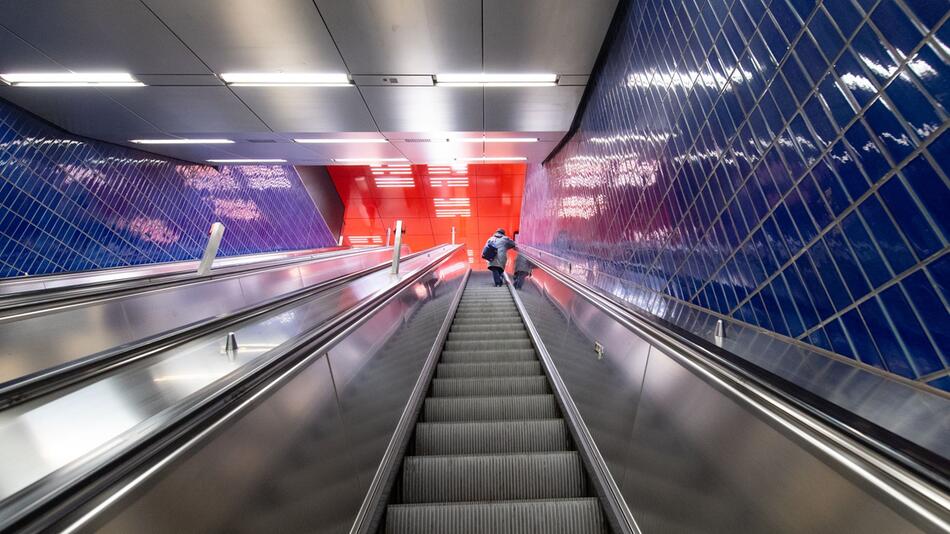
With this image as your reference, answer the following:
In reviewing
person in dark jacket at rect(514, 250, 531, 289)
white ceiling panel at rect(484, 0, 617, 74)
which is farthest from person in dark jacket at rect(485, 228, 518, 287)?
white ceiling panel at rect(484, 0, 617, 74)

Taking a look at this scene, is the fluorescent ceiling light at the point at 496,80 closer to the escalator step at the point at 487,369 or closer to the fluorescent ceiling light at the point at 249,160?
the escalator step at the point at 487,369

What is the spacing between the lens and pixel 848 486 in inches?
25.8

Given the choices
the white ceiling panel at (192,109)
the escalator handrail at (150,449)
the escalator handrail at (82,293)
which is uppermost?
the white ceiling panel at (192,109)

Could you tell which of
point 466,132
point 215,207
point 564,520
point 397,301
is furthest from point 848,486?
point 215,207

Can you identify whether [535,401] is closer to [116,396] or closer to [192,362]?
[192,362]

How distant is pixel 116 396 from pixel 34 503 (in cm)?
58

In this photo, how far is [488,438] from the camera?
88.2 inches

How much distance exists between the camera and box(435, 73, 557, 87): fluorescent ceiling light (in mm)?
4562

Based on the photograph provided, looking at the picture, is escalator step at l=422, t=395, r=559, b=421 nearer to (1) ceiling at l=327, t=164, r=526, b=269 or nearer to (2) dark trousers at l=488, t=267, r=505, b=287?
(2) dark trousers at l=488, t=267, r=505, b=287

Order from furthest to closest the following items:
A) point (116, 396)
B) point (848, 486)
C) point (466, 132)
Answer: point (466, 132)
point (116, 396)
point (848, 486)

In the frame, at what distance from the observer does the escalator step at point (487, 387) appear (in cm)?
295

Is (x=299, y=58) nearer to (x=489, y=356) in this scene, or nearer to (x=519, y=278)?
(x=489, y=356)

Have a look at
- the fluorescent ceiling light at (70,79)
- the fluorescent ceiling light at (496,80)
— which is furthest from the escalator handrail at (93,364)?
the fluorescent ceiling light at (70,79)

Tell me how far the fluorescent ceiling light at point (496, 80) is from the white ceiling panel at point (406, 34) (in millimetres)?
162
